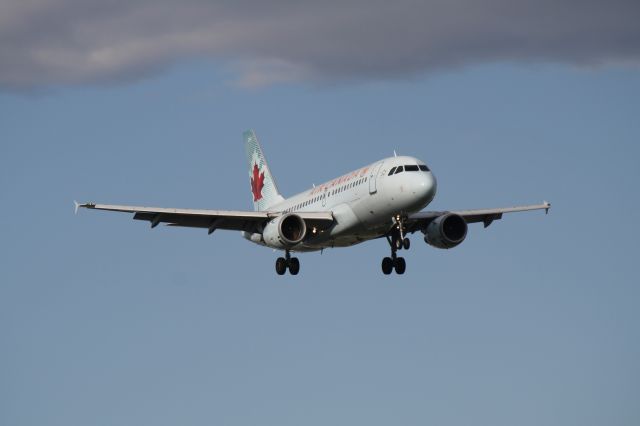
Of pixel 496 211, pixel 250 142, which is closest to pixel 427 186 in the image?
pixel 496 211

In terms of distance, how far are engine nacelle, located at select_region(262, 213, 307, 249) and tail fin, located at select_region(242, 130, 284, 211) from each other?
1172 cm

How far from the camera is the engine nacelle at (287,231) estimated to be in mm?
59438

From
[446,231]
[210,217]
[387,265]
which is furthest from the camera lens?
[210,217]

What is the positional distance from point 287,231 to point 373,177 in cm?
517

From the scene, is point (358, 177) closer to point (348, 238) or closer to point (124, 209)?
point (348, 238)

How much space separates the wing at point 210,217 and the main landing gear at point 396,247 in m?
3.02

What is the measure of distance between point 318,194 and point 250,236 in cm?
544

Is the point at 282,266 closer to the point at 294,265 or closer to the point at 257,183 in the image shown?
the point at 294,265

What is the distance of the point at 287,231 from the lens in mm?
59844

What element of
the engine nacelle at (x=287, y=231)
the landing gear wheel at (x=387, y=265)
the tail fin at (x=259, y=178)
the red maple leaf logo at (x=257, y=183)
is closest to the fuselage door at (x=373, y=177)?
the engine nacelle at (x=287, y=231)

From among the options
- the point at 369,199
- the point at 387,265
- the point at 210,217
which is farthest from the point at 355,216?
the point at 210,217

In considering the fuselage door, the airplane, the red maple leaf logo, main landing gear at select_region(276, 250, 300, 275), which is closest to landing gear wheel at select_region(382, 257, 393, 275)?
the airplane

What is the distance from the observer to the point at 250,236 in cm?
6600

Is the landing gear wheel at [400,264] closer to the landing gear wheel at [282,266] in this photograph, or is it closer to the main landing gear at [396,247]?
the main landing gear at [396,247]
